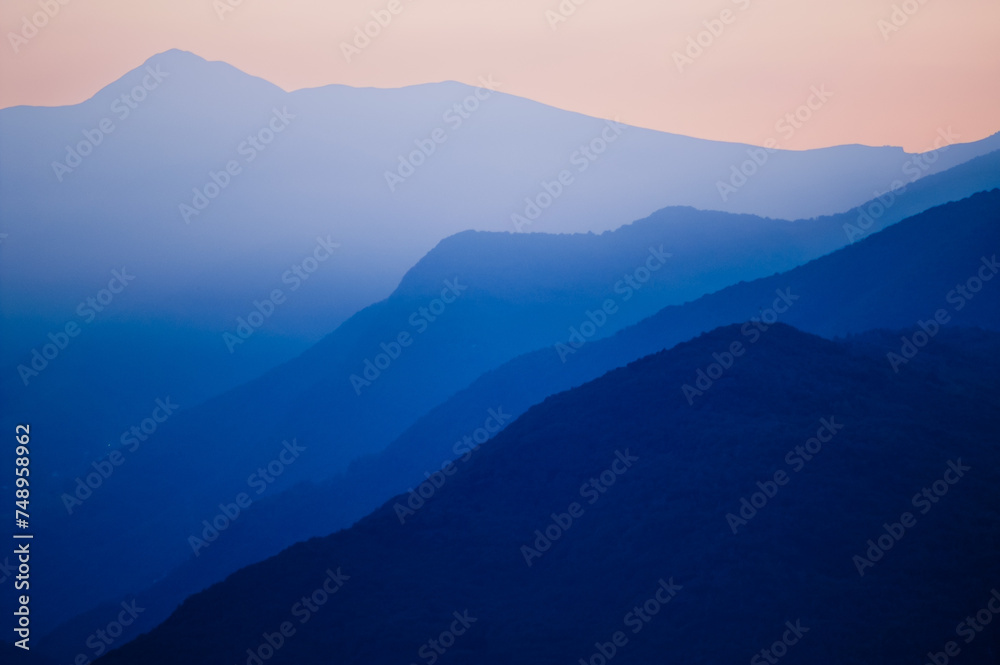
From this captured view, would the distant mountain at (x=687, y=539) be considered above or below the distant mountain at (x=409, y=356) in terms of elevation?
above

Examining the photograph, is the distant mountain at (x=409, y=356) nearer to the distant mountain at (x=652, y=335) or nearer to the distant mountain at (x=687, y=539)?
the distant mountain at (x=652, y=335)

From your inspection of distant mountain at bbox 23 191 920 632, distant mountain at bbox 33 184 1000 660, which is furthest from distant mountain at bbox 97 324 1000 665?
distant mountain at bbox 23 191 920 632

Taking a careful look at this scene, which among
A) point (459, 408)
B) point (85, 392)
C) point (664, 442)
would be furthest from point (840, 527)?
point (85, 392)

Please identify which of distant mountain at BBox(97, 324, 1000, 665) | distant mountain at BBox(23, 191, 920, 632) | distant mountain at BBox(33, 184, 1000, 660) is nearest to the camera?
A: distant mountain at BBox(97, 324, 1000, 665)

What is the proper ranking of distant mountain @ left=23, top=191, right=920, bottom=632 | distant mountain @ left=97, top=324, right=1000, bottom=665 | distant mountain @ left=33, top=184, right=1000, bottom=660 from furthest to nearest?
distant mountain @ left=23, top=191, right=920, bottom=632
distant mountain @ left=33, top=184, right=1000, bottom=660
distant mountain @ left=97, top=324, right=1000, bottom=665

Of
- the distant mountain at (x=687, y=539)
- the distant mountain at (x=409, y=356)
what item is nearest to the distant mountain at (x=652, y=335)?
the distant mountain at (x=687, y=539)

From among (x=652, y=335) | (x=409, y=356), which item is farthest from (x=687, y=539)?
(x=409, y=356)

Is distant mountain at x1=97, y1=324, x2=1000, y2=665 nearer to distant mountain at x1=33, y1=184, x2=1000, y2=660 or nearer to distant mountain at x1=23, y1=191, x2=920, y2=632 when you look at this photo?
distant mountain at x1=33, y1=184, x2=1000, y2=660
